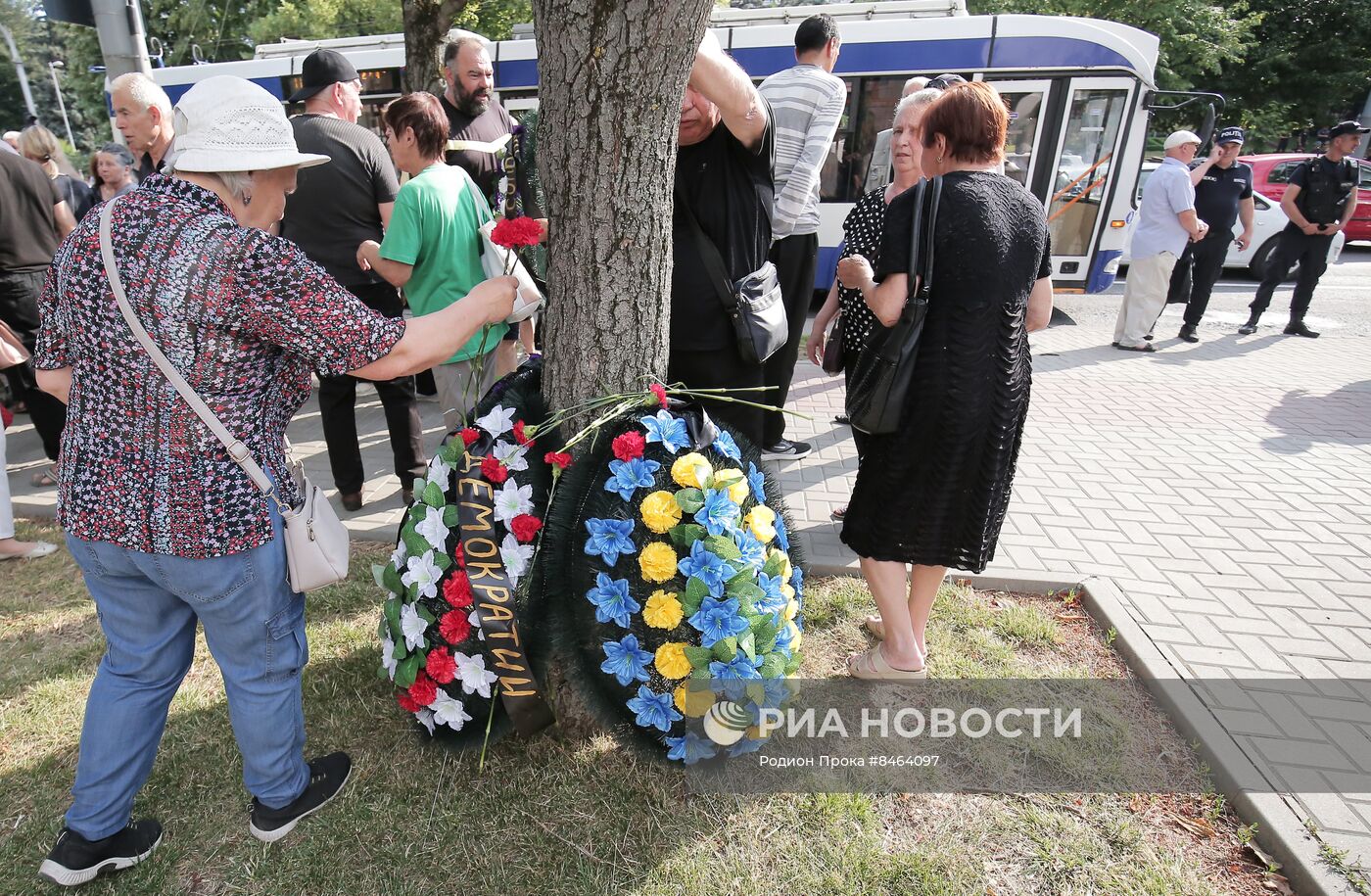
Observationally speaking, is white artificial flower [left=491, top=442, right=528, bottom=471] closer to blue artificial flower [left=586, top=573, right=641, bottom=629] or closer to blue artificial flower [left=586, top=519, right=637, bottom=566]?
blue artificial flower [left=586, top=519, right=637, bottom=566]

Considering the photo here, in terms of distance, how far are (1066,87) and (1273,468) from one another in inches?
209

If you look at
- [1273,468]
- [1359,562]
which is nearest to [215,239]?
[1359,562]

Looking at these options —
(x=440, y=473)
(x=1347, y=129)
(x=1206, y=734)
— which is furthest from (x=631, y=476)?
(x=1347, y=129)

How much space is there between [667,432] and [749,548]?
0.38 metres

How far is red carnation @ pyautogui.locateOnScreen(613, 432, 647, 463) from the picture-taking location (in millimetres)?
2059

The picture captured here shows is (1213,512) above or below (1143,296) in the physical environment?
below

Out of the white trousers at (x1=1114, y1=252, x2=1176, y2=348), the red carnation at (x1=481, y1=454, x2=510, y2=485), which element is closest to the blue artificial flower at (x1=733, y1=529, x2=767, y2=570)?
the red carnation at (x1=481, y1=454, x2=510, y2=485)

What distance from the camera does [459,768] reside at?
234 centimetres

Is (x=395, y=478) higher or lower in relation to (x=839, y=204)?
lower

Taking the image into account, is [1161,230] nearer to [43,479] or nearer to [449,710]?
[449,710]

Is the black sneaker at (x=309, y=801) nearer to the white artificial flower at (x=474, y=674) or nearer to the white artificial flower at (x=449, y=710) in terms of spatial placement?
the white artificial flower at (x=449, y=710)

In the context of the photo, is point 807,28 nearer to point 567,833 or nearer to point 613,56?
point 613,56

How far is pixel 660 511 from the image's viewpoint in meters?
2.02

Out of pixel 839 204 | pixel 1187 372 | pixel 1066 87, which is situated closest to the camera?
pixel 1187 372
